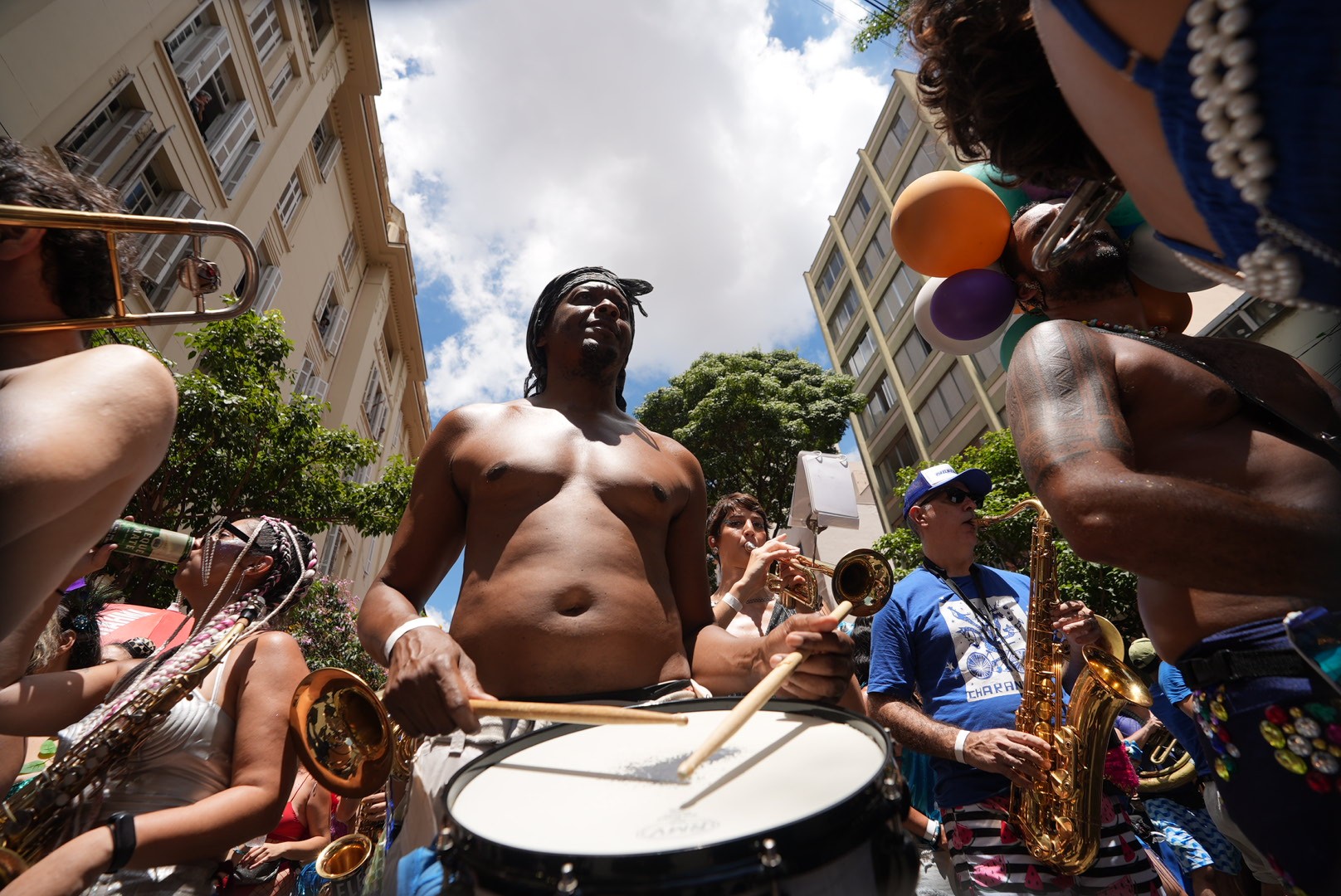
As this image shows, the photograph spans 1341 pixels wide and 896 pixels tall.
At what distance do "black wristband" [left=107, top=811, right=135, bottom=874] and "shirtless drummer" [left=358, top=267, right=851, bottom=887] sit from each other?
0.90 metres

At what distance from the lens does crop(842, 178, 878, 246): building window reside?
27.4m

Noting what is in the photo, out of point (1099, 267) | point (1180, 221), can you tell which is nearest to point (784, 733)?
point (1180, 221)

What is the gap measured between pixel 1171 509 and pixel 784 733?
2.99ft

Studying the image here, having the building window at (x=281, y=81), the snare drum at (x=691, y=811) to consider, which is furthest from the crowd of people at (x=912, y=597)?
the building window at (x=281, y=81)

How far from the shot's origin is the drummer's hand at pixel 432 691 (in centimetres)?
136

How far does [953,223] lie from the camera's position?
2.56 m

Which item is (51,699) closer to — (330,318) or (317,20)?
(330,318)

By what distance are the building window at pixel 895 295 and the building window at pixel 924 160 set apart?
9.40 feet

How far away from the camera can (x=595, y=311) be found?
285 cm

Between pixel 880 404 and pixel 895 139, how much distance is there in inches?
401

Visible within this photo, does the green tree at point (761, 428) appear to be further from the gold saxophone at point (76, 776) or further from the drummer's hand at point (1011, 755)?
the gold saxophone at point (76, 776)

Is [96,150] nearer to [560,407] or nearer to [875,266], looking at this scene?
[560,407]

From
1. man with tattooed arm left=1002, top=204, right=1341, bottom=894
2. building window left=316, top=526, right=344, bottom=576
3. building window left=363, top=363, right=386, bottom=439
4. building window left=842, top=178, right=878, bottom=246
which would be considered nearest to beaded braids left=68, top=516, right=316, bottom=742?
man with tattooed arm left=1002, top=204, right=1341, bottom=894

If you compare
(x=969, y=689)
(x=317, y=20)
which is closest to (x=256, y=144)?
(x=317, y=20)
